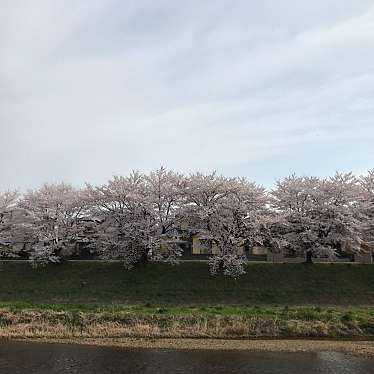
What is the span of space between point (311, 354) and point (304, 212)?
2993 centimetres

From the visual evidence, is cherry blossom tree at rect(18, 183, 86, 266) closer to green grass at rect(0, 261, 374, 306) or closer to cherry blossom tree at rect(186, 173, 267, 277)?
green grass at rect(0, 261, 374, 306)

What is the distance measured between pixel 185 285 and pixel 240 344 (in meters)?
19.1

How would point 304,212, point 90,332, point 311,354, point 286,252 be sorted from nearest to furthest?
point 311,354 → point 90,332 → point 304,212 → point 286,252

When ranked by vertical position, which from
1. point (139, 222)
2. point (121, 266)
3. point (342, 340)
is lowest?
point (342, 340)

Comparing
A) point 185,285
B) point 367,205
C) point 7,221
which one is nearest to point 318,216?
point 367,205

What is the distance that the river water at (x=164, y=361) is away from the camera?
15922 millimetres

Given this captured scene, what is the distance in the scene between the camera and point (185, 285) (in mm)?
39406

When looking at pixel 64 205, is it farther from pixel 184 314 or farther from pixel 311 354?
pixel 311 354

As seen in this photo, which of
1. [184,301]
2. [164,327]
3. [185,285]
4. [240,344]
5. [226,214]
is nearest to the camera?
[240,344]

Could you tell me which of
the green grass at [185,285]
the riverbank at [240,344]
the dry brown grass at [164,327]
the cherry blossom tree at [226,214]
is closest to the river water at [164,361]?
the riverbank at [240,344]

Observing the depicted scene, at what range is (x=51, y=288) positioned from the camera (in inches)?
1563

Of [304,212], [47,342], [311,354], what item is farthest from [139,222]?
[311,354]

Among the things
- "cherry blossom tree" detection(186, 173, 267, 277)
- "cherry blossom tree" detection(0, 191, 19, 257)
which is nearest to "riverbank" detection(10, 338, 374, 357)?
"cherry blossom tree" detection(186, 173, 267, 277)

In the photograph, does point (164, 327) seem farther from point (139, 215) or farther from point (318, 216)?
point (318, 216)
